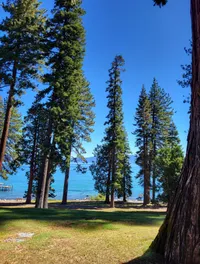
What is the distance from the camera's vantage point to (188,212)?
3.71m

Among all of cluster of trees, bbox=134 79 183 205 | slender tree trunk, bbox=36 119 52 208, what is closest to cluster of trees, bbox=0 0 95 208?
slender tree trunk, bbox=36 119 52 208

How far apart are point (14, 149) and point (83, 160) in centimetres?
844

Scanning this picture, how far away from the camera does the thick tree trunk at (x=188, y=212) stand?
359cm

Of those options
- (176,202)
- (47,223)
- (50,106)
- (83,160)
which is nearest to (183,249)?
(176,202)

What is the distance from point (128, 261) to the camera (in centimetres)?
384

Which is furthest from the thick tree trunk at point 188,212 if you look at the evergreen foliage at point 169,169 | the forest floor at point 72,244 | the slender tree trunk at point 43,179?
the evergreen foliage at point 169,169

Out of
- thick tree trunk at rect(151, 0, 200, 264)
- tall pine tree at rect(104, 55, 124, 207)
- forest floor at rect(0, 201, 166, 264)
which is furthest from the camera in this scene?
tall pine tree at rect(104, 55, 124, 207)

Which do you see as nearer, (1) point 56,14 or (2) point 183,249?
(2) point 183,249

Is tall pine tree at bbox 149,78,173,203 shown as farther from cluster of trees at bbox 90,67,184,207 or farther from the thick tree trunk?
the thick tree trunk

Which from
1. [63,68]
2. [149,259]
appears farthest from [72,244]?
[63,68]

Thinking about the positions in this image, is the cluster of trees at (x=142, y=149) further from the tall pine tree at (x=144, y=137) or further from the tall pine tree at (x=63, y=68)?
the tall pine tree at (x=63, y=68)

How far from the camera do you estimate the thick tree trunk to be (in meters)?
3.59

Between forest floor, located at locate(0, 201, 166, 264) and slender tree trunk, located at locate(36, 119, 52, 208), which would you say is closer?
forest floor, located at locate(0, 201, 166, 264)

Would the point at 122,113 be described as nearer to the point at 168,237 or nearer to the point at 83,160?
the point at 83,160
